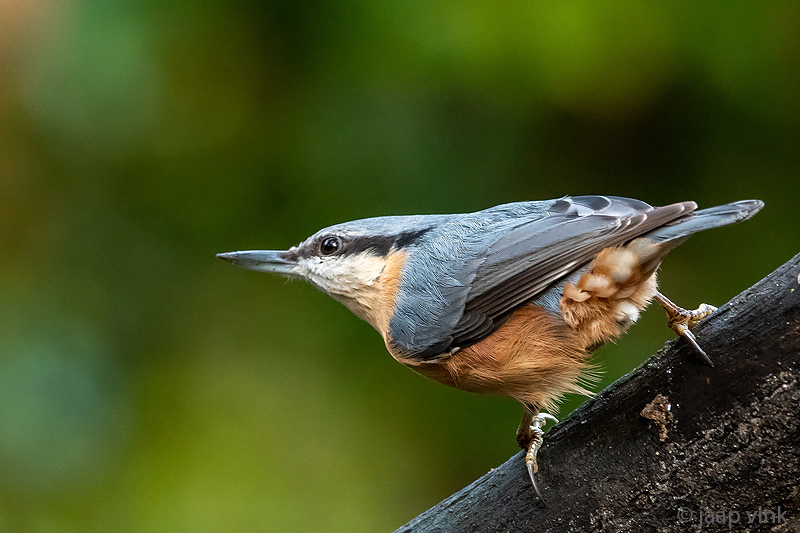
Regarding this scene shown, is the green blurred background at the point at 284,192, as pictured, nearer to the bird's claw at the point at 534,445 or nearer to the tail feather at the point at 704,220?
the bird's claw at the point at 534,445

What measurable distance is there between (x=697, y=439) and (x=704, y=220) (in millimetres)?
503

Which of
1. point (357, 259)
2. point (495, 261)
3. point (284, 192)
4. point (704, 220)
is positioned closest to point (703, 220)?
point (704, 220)

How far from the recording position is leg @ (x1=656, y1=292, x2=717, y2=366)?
161cm

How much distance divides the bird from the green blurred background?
612 mm

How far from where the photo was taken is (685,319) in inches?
72.3

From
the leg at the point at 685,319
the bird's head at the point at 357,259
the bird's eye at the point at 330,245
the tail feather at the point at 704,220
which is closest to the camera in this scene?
the leg at the point at 685,319

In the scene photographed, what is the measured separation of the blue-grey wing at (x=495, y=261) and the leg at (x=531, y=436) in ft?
0.87

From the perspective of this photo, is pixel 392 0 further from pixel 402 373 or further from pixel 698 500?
pixel 698 500

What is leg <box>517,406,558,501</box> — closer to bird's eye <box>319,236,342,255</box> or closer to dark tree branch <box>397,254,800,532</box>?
dark tree branch <box>397,254,800,532</box>

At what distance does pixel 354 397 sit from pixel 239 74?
1.39 m

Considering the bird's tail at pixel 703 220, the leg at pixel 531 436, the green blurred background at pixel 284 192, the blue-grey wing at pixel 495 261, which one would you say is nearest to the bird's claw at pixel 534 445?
the leg at pixel 531 436

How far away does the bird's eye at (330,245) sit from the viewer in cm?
261

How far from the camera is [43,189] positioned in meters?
3.05

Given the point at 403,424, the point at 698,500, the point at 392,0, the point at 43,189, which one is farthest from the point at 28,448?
the point at 698,500
